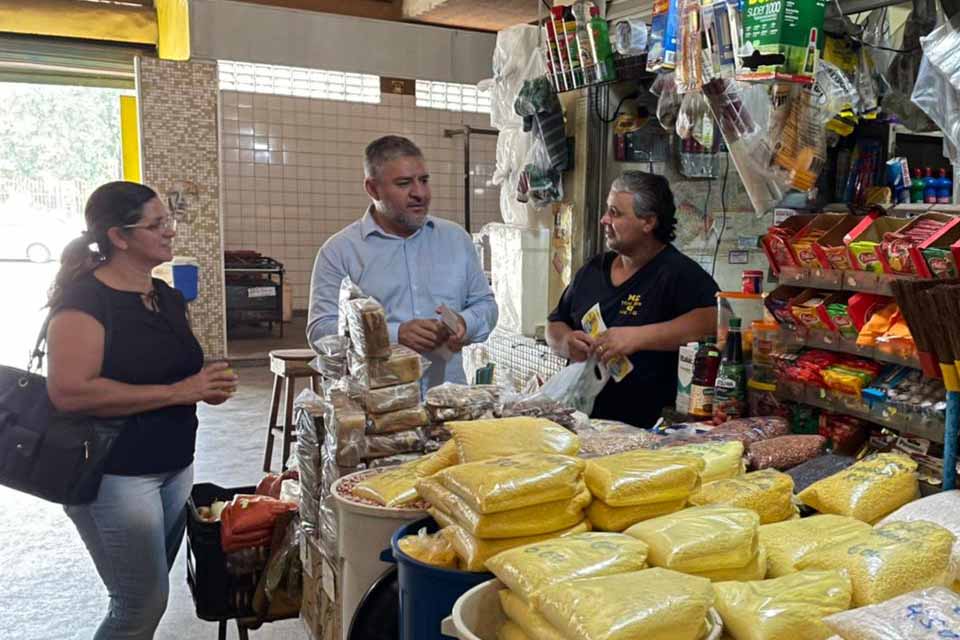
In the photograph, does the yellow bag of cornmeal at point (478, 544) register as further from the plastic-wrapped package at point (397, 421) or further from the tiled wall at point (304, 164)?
the tiled wall at point (304, 164)

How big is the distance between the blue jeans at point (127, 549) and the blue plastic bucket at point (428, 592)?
129cm

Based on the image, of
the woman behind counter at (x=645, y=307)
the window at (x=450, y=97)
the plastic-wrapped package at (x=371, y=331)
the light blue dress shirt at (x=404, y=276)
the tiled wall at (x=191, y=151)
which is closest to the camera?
the plastic-wrapped package at (x=371, y=331)

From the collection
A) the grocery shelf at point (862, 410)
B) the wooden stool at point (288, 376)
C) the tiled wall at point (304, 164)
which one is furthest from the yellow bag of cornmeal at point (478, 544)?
the tiled wall at point (304, 164)

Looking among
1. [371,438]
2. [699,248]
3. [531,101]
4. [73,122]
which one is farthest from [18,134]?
[371,438]

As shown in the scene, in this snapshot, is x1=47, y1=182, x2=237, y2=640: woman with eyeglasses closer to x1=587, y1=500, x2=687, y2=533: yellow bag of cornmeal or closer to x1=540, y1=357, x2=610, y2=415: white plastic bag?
x1=540, y1=357, x2=610, y2=415: white plastic bag

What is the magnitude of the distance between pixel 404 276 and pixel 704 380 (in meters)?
1.21

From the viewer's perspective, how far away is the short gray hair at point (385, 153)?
2854mm

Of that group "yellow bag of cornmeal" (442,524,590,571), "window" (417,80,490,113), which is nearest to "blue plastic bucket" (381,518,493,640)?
"yellow bag of cornmeal" (442,524,590,571)

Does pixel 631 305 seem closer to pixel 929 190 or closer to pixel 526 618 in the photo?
pixel 526 618

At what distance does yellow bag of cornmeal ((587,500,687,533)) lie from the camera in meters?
1.29

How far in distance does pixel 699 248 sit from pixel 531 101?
3.61 ft

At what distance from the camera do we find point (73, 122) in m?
10.2

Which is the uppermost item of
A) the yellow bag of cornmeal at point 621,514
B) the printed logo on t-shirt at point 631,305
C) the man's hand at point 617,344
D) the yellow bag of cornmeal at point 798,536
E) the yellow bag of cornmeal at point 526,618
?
the printed logo on t-shirt at point 631,305

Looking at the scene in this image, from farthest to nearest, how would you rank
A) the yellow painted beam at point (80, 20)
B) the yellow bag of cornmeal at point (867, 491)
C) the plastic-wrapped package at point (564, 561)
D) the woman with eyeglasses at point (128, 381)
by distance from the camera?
the yellow painted beam at point (80, 20) → the woman with eyeglasses at point (128, 381) → the yellow bag of cornmeal at point (867, 491) → the plastic-wrapped package at point (564, 561)
